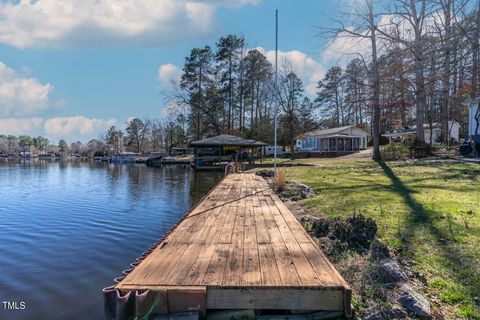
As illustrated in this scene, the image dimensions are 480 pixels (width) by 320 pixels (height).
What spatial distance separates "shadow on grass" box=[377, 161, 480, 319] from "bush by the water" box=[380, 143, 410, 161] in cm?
1713

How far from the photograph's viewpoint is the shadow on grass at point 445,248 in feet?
12.9

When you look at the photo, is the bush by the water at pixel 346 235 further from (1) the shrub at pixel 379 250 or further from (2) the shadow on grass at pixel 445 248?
(2) the shadow on grass at pixel 445 248

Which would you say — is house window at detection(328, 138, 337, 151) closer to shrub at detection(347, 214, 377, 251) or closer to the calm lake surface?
the calm lake surface

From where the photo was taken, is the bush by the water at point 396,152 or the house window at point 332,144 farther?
the house window at point 332,144

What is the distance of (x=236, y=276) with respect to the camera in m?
3.54

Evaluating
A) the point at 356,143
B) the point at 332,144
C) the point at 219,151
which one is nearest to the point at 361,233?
the point at 219,151

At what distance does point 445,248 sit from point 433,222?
144 centimetres

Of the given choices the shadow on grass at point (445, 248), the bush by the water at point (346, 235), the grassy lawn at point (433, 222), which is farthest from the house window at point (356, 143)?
the bush by the water at point (346, 235)

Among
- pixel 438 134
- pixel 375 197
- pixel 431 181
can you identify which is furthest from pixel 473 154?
pixel 438 134

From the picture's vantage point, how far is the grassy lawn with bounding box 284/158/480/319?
3.82 metres

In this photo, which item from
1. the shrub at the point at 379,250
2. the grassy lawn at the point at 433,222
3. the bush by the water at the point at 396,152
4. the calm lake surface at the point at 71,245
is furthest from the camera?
the bush by the water at the point at 396,152

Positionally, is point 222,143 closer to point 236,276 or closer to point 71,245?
point 71,245

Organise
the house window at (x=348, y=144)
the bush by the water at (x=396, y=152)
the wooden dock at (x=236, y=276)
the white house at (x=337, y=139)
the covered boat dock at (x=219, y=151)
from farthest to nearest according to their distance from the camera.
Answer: the house window at (x=348, y=144), the white house at (x=337, y=139), the covered boat dock at (x=219, y=151), the bush by the water at (x=396, y=152), the wooden dock at (x=236, y=276)

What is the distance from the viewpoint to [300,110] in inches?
1848
